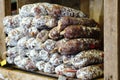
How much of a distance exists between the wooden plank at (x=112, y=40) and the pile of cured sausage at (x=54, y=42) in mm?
135

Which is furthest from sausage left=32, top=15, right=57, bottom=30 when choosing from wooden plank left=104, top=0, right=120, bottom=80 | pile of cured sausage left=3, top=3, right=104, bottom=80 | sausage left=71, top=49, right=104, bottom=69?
wooden plank left=104, top=0, right=120, bottom=80

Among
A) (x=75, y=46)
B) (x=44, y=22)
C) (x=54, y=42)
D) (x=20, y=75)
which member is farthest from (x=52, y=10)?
(x=20, y=75)

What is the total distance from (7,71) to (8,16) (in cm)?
35

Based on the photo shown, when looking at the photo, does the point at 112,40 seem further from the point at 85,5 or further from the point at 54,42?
the point at 85,5

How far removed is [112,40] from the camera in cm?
112

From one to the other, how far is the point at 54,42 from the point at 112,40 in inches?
16.1

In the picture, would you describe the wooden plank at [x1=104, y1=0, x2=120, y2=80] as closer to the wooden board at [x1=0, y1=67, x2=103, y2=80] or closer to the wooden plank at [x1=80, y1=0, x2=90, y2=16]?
the wooden board at [x1=0, y1=67, x2=103, y2=80]

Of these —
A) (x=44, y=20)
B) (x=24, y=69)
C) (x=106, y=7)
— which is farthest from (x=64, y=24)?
(x=24, y=69)

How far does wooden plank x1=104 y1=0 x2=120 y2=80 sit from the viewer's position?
3.62 feet

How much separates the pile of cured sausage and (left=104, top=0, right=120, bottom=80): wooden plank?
0.14 metres

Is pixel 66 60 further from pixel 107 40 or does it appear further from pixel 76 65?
pixel 107 40

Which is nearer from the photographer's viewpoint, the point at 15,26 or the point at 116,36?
the point at 116,36

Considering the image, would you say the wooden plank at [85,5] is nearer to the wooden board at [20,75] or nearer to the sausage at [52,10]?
the sausage at [52,10]

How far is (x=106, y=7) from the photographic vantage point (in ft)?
3.73
